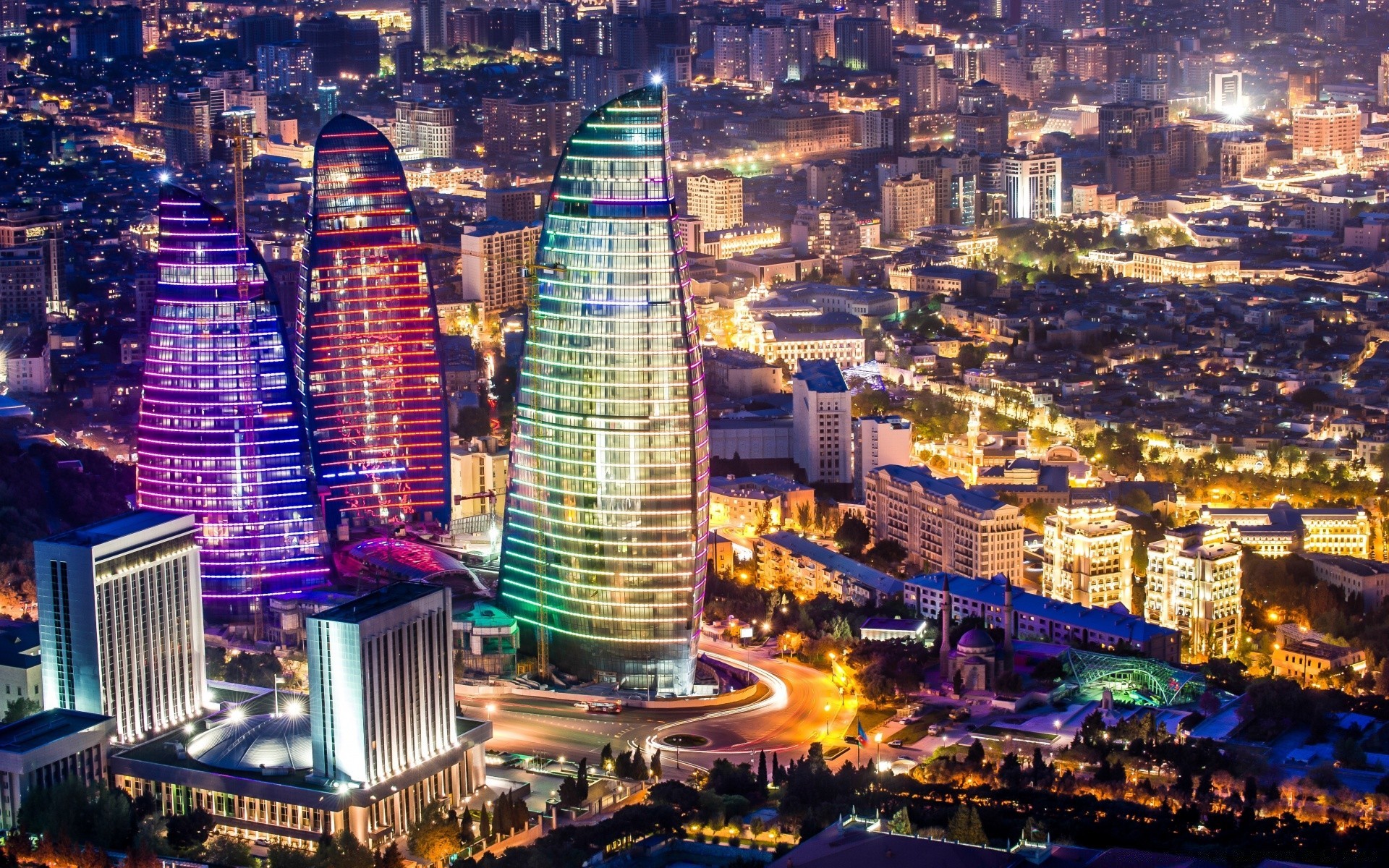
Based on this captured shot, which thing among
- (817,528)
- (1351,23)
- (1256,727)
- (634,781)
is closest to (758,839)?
(634,781)

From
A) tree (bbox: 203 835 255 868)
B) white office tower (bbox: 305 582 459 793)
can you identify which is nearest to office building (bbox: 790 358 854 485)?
white office tower (bbox: 305 582 459 793)

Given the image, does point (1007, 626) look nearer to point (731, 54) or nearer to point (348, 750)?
point (348, 750)

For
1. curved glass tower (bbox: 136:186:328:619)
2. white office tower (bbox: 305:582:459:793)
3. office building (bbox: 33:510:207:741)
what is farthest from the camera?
curved glass tower (bbox: 136:186:328:619)

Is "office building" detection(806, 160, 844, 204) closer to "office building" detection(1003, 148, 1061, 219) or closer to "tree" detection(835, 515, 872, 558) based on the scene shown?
"office building" detection(1003, 148, 1061, 219)

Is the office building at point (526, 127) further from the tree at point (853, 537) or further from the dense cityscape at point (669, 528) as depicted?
the tree at point (853, 537)

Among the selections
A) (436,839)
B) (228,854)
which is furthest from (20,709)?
(436,839)
